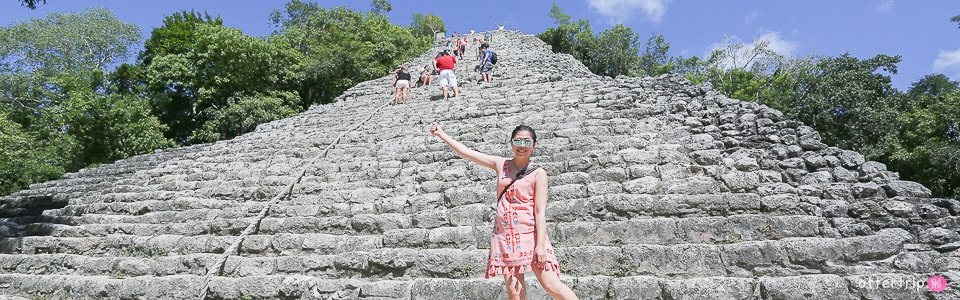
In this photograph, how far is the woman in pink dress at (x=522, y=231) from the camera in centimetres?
237

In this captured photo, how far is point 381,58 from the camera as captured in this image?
63.9 ft

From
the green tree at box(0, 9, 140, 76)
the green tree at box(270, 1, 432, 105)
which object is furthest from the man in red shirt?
the green tree at box(0, 9, 140, 76)

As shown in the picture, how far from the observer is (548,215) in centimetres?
397

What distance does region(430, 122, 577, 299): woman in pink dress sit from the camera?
2.37 meters

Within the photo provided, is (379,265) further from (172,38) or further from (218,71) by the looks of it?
(172,38)

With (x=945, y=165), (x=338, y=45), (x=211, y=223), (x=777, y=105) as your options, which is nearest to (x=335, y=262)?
(x=211, y=223)

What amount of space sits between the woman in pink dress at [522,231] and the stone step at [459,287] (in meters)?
0.74

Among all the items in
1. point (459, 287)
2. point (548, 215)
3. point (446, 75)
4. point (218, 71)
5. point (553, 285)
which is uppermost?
point (218, 71)

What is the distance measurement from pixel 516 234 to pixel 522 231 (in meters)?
0.03

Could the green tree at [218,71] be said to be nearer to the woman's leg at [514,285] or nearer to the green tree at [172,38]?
the green tree at [172,38]

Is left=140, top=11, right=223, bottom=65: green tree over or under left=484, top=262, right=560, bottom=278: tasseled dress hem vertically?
over

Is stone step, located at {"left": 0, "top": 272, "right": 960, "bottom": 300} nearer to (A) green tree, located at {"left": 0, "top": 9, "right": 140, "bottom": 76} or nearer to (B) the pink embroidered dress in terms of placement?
(B) the pink embroidered dress

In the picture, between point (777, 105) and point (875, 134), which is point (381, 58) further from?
point (875, 134)

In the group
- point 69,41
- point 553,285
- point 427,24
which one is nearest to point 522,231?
point 553,285
